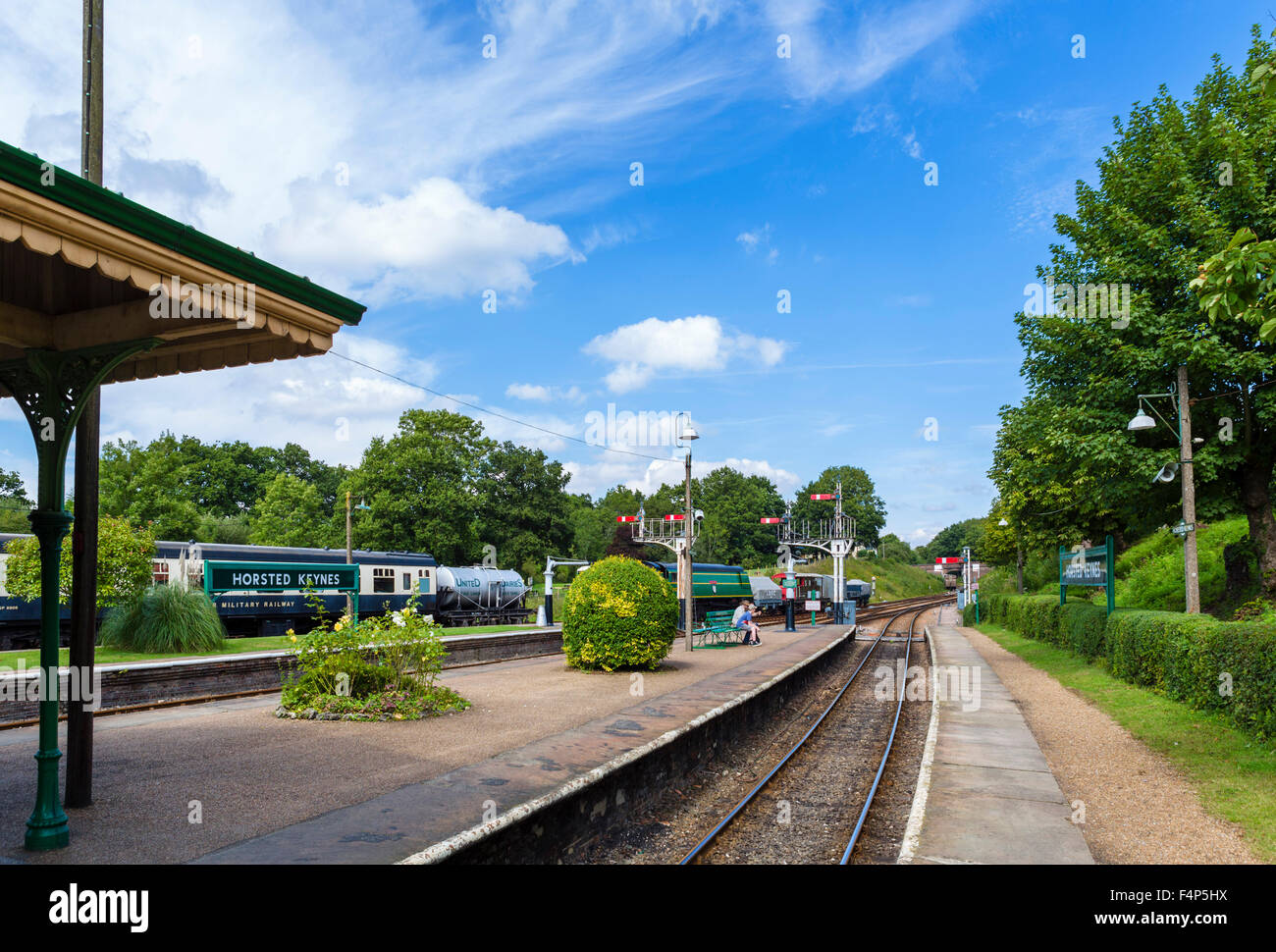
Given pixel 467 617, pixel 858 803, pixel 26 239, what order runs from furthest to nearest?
pixel 467 617
pixel 858 803
pixel 26 239

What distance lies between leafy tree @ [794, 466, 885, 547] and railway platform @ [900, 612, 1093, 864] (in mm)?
105241

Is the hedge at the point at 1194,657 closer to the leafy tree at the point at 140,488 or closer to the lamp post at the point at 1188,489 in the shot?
the lamp post at the point at 1188,489

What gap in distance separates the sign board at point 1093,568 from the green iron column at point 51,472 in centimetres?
1764

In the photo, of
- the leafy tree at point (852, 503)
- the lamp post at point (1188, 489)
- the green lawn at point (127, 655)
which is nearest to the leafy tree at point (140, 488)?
the green lawn at point (127, 655)

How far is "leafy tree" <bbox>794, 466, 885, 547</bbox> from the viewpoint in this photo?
117500 millimetres

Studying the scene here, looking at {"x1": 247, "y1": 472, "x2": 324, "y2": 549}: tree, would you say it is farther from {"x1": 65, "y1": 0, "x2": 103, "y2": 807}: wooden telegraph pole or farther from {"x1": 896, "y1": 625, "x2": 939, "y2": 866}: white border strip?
{"x1": 65, "y1": 0, "x2": 103, "y2": 807}: wooden telegraph pole

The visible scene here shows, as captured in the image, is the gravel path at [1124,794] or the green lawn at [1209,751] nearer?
the gravel path at [1124,794]

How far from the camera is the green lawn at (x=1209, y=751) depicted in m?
7.43

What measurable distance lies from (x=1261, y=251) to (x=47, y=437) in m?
8.29

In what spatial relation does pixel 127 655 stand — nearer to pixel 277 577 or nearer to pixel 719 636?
pixel 277 577

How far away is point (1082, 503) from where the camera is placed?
2712 cm

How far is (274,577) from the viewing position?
21.7m

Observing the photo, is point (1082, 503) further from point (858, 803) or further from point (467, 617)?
point (467, 617)
